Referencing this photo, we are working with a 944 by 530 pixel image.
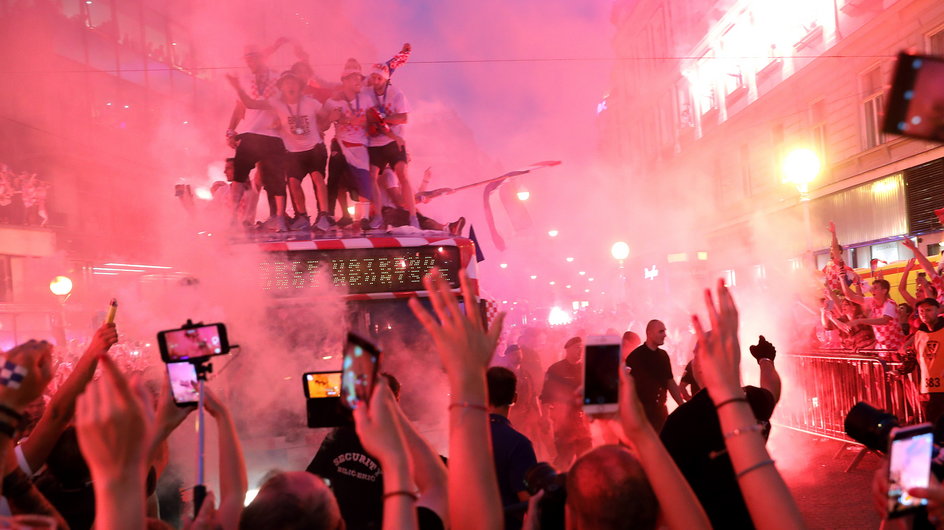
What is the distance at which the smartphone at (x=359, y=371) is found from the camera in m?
1.62

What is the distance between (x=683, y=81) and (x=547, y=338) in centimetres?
1991

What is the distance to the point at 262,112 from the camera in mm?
6852

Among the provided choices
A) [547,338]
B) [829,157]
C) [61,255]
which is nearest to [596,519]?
[547,338]

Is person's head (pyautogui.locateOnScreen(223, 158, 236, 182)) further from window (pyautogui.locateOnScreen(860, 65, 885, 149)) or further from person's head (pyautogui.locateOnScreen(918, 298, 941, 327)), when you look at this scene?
window (pyautogui.locateOnScreen(860, 65, 885, 149))

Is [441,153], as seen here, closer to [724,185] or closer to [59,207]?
[724,185]

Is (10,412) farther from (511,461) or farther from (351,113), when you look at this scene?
(351,113)

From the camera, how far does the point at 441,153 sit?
66.4 ft

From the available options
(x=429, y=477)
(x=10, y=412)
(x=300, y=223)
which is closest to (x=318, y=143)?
(x=300, y=223)

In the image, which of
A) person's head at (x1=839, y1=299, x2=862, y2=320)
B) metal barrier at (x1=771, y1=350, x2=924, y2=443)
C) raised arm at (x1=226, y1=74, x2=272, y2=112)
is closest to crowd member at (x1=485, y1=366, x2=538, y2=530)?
raised arm at (x1=226, y1=74, x2=272, y2=112)

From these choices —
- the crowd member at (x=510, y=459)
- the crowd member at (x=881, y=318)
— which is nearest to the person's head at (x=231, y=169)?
the crowd member at (x=510, y=459)

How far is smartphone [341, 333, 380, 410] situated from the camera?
1625mm

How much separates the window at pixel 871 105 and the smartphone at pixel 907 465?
1597 cm

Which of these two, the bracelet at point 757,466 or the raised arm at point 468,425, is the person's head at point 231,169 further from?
the bracelet at point 757,466

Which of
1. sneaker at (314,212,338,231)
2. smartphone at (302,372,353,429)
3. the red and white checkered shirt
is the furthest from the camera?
the red and white checkered shirt
